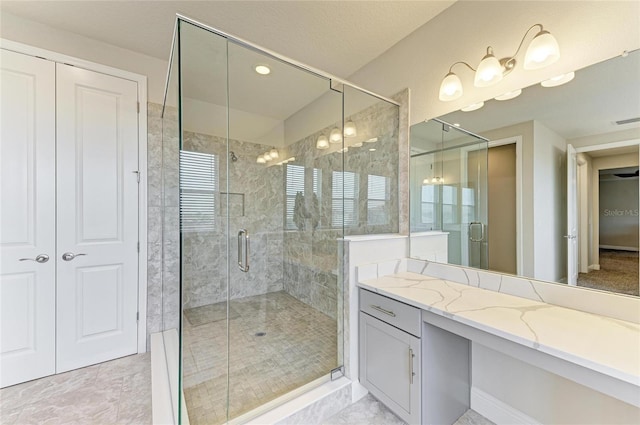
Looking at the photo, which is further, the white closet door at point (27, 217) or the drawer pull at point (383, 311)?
the white closet door at point (27, 217)

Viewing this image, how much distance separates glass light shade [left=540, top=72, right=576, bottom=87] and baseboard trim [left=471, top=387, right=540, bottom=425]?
182cm

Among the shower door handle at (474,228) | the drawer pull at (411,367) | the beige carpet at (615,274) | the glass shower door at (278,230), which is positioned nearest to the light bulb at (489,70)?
the shower door handle at (474,228)

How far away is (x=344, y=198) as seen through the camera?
2.41m

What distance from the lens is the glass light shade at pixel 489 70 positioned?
149 centimetres

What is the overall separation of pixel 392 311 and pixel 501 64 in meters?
1.65

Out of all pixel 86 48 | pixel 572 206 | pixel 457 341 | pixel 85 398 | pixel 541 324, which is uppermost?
pixel 86 48

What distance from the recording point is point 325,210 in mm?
2641

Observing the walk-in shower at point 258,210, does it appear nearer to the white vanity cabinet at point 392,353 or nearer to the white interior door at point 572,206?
the white vanity cabinet at point 392,353

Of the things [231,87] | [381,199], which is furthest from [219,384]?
[231,87]

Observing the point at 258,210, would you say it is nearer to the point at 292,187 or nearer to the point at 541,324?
the point at 292,187

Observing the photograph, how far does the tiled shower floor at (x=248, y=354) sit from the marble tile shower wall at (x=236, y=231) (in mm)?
223

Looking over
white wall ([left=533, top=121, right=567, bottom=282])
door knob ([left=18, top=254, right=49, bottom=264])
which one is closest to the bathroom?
white wall ([left=533, top=121, right=567, bottom=282])

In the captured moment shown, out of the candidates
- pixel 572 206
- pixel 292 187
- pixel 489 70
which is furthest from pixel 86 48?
pixel 572 206

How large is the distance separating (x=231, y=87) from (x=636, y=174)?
258cm
